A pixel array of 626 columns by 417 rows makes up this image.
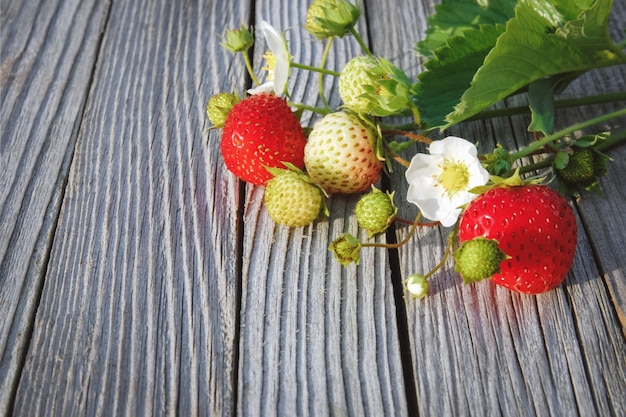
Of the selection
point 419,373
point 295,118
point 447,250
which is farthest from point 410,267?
point 295,118

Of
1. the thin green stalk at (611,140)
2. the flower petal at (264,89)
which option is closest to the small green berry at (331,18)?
the flower petal at (264,89)

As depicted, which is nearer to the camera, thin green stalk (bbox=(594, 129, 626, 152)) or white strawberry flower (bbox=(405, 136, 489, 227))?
white strawberry flower (bbox=(405, 136, 489, 227))

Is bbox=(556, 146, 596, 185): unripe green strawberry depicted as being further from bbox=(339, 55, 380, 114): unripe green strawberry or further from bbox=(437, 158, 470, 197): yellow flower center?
bbox=(339, 55, 380, 114): unripe green strawberry

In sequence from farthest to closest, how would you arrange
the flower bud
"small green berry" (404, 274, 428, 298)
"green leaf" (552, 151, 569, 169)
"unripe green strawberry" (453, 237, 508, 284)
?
the flower bud → "green leaf" (552, 151, 569, 169) → "small green berry" (404, 274, 428, 298) → "unripe green strawberry" (453, 237, 508, 284)

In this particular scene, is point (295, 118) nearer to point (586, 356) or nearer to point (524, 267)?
point (524, 267)

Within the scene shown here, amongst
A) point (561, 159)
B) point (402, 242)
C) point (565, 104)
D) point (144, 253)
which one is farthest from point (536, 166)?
point (144, 253)

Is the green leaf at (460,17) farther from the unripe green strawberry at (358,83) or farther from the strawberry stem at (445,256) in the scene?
the strawberry stem at (445,256)

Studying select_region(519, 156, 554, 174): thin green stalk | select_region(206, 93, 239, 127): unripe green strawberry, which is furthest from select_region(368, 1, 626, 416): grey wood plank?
select_region(206, 93, 239, 127): unripe green strawberry
